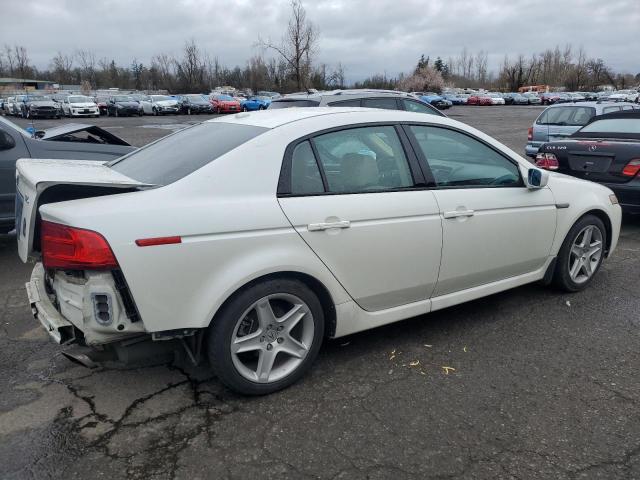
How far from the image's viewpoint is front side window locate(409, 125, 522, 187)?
362cm

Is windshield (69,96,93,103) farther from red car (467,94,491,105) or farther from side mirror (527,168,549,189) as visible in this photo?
red car (467,94,491,105)

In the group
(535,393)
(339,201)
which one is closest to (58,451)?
(339,201)

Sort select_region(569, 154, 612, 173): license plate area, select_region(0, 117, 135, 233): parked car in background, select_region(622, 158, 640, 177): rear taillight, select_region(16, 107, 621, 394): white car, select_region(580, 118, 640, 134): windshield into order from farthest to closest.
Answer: select_region(580, 118, 640, 134): windshield
select_region(569, 154, 612, 173): license plate area
select_region(622, 158, 640, 177): rear taillight
select_region(0, 117, 135, 233): parked car in background
select_region(16, 107, 621, 394): white car

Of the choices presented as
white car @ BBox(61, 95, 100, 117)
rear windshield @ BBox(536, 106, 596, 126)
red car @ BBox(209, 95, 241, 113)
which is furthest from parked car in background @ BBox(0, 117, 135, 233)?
red car @ BBox(209, 95, 241, 113)

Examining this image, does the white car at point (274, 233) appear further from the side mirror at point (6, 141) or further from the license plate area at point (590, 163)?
the license plate area at point (590, 163)

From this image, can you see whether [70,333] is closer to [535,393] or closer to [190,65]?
[535,393]

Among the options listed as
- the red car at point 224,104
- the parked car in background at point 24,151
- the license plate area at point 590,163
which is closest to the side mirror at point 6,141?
the parked car in background at point 24,151

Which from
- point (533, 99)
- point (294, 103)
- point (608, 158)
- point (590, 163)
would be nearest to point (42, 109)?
point (294, 103)

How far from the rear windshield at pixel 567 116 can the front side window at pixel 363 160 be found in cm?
983

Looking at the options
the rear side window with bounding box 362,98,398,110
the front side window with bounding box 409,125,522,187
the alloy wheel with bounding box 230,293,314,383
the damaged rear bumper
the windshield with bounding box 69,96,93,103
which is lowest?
the alloy wheel with bounding box 230,293,314,383

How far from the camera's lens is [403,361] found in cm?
346

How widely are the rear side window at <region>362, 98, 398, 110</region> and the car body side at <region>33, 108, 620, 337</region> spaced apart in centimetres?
514

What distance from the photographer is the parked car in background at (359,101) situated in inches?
313

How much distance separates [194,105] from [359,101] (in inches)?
1338
